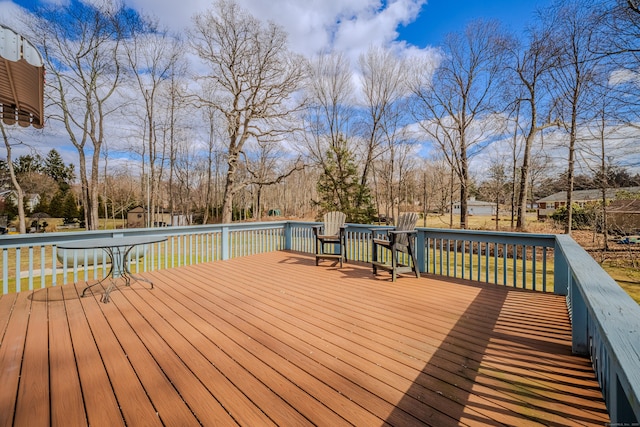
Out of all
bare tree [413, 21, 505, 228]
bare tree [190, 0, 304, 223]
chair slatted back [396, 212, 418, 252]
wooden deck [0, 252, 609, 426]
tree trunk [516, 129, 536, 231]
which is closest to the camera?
wooden deck [0, 252, 609, 426]

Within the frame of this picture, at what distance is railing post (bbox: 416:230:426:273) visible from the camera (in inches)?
180

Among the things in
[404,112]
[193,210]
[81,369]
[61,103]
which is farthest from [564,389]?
[193,210]

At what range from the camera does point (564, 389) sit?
1687 mm

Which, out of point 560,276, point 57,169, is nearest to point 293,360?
point 560,276

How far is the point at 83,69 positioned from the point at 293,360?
18.4 meters

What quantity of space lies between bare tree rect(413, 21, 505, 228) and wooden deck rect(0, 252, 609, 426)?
11.1 meters

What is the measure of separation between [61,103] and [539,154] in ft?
73.5

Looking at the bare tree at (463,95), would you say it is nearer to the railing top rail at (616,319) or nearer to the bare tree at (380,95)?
the bare tree at (380,95)

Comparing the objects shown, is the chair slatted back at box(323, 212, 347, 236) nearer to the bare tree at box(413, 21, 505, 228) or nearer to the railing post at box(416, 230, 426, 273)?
the railing post at box(416, 230, 426, 273)

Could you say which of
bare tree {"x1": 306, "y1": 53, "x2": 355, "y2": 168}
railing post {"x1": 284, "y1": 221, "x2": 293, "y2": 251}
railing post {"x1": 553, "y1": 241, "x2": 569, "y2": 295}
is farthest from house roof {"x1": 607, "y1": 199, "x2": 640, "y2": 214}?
bare tree {"x1": 306, "y1": 53, "x2": 355, "y2": 168}

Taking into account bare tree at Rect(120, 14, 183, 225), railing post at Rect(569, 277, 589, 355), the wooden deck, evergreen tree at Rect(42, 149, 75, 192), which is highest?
bare tree at Rect(120, 14, 183, 225)

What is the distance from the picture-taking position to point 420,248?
4.61 meters

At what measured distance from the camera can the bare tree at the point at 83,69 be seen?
12195 millimetres

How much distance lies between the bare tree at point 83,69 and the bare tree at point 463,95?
15.3 meters
